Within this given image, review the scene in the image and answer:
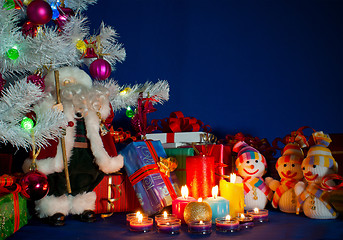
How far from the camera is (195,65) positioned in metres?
2.40

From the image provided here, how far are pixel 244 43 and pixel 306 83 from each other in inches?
18.7

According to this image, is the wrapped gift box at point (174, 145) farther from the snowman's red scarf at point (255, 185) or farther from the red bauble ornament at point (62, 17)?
the red bauble ornament at point (62, 17)

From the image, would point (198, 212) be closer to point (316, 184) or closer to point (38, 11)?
point (316, 184)

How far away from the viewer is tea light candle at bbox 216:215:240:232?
1367mm

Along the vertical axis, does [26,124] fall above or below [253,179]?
above

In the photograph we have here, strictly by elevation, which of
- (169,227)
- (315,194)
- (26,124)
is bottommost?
(169,227)

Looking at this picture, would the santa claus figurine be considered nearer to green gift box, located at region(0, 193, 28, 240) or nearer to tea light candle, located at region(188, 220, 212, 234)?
green gift box, located at region(0, 193, 28, 240)

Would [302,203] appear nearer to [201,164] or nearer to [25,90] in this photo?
[201,164]

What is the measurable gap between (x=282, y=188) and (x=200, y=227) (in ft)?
1.96

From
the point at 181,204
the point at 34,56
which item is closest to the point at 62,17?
the point at 34,56

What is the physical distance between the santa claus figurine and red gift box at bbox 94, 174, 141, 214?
0.07m

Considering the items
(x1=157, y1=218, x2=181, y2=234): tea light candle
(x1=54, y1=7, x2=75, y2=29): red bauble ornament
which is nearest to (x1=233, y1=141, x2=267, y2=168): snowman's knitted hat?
(x1=157, y1=218, x2=181, y2=234): tea light candle

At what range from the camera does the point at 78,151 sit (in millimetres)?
1617

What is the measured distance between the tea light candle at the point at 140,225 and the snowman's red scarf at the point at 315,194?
27.3 inches
